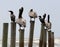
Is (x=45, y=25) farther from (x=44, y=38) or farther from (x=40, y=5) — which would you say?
(x=40, y=5)

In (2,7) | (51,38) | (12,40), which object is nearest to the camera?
(12,40)

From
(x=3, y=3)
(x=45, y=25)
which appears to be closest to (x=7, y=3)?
(x=3, y=3)

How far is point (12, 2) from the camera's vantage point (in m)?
4.52

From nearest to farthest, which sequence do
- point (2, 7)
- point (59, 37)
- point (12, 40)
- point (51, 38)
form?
point (12, 40) → point (51, 38) → point (2, 7) → point (59, 37)

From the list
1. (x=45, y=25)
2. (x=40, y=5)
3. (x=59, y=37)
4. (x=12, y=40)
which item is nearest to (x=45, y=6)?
(x=40, y=5)

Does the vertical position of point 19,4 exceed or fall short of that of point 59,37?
it exceeds it

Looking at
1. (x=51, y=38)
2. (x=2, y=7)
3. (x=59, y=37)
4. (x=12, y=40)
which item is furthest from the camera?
(x=59, y=37)

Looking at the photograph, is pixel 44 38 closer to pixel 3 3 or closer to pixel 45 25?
pixel 45 25

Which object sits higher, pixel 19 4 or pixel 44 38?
pixel 19 4

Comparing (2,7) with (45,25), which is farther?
(2,7)

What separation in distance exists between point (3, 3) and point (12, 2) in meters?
0.18

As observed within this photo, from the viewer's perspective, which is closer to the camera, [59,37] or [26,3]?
[26,3]

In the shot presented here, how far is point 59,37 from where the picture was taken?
4867 millimetres

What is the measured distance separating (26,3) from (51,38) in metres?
2.21
